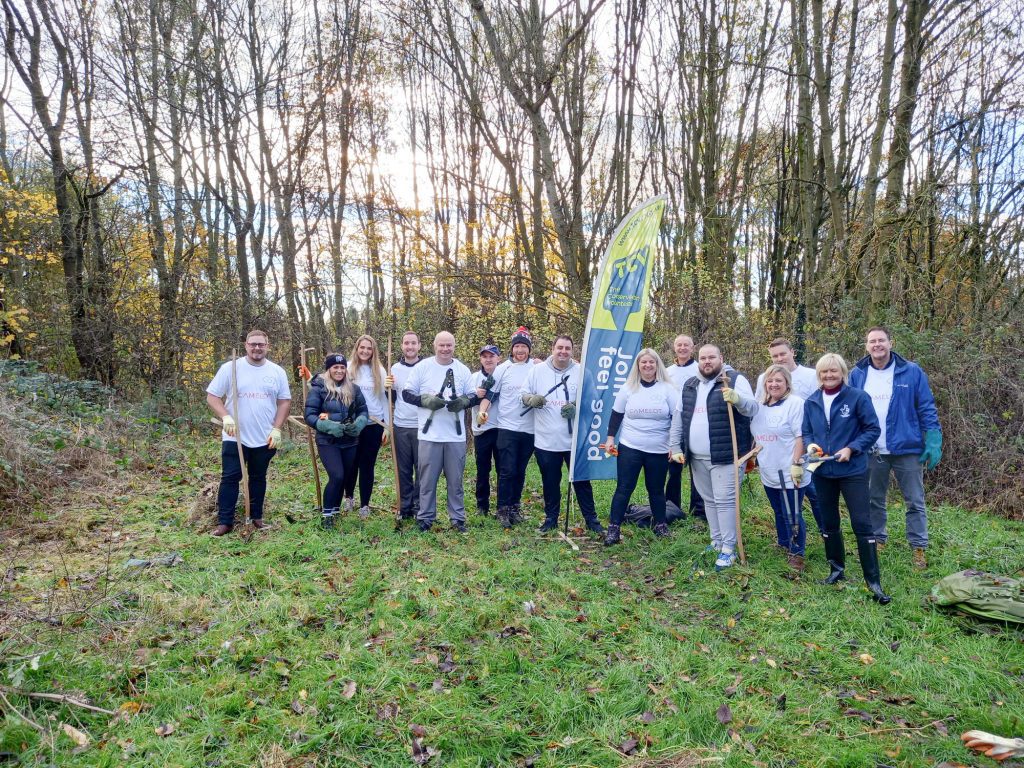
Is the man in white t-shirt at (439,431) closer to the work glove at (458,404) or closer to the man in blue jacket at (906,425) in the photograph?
the work glove at (458,404)

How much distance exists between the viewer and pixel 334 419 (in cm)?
641

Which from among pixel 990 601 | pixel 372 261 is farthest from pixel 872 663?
pixel 372 261

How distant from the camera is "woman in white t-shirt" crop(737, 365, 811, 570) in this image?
5672 mm

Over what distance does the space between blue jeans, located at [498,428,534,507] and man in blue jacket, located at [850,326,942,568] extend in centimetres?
338

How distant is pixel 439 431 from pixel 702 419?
2.62 m

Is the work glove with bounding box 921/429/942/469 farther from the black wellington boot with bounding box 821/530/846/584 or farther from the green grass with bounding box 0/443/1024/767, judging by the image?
the black wellington boot with bounding box 821/530/846/584

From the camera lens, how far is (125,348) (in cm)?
1227

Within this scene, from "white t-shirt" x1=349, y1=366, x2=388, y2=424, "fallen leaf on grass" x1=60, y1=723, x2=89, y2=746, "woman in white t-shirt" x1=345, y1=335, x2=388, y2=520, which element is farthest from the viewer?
"white t-shirt" x1=349, y1=366, x2=388, y2=424

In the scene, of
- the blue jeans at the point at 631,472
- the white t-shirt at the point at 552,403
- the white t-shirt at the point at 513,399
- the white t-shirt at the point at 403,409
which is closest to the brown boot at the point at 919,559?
the blue jeans at the point at 631,472

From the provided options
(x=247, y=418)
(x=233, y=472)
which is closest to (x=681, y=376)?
(x=247, y=418)

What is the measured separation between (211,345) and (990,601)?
13.5 metres

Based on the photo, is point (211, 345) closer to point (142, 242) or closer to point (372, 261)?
point (142, 242)

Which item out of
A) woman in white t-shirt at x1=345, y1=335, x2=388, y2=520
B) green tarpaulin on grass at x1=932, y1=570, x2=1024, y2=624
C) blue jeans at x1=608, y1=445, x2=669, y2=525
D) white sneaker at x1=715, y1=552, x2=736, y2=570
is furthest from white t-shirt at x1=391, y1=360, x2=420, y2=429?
green tarpaulin on grass at x1=932, y1=570, x2=1024, y2=624

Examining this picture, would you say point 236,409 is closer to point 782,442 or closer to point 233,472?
point 233,472
